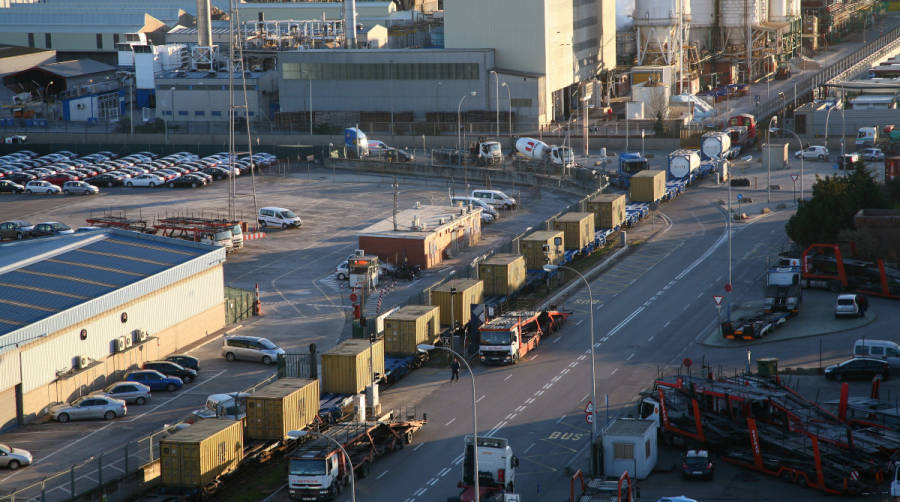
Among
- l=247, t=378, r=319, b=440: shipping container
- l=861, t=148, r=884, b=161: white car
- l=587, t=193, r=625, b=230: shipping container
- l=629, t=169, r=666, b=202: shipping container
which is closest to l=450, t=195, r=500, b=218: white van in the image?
l=587, t=193, r=625, b=230: shipping container

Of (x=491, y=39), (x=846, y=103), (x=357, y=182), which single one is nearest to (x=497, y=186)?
(x=357, y=182)

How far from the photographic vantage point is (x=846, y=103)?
113125 mm

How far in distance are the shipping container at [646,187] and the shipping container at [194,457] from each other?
47.7 meters

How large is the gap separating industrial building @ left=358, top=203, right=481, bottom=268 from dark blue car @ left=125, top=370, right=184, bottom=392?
20373 mm

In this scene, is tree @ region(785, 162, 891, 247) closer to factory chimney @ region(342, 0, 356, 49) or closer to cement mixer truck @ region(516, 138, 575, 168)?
cement mixer truck @ region(516, 138, 575, 168)

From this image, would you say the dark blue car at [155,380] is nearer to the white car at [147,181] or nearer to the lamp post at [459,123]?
the white car at [147,181]

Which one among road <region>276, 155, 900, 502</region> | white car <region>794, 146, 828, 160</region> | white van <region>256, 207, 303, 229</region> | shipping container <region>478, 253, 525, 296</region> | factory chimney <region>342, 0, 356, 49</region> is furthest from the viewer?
factory chimney <region>342, 0, 356, 49</region>

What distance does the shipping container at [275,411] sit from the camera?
136 ft

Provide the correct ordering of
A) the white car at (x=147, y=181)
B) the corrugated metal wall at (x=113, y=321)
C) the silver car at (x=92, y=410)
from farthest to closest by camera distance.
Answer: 1. the white car at (x=147, y=181)
2. the corrugated metal wall at (x=113, y=321)
3. the silver car at (x=92, y=410)

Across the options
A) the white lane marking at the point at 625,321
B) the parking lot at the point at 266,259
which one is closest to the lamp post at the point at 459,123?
the parking lot at the point at 266,259

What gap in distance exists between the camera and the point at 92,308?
5028 cm

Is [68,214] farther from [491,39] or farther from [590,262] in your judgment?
[491,39]

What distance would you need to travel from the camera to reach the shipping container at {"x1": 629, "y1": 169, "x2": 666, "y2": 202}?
8181cm

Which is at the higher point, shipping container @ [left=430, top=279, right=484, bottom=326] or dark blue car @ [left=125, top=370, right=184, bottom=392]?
shipping container @ [left=430, top=279, right=484, bottom=326]
